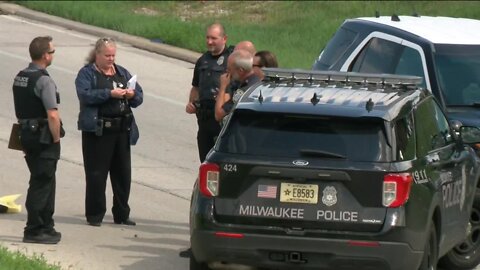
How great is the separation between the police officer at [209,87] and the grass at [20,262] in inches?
98.3

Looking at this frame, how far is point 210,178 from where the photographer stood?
10102 millimetres

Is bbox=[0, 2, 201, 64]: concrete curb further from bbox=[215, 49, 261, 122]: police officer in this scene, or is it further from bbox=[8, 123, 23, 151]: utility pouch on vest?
bbox=[8, 123, 23, 151]: utility pouch on vest

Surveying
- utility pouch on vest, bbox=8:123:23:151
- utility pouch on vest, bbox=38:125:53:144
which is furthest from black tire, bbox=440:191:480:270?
utility pouch on vest, bbox=8:123:23:151

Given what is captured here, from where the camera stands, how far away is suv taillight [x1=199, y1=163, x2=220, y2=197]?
1008cm

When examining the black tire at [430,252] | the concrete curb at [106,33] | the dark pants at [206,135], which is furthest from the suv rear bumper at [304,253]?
the concrete curb at [106,33]

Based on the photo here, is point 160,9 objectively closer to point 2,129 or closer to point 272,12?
point 272,12

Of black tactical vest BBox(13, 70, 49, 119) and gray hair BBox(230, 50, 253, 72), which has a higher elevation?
gray hair BBox(230, 50, 253, 72)

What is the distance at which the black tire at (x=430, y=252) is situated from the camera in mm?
10203

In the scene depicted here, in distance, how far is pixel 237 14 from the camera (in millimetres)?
29125

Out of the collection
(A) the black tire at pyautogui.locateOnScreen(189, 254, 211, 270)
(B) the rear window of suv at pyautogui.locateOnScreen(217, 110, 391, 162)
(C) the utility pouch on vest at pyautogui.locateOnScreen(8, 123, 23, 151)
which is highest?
(B) the rear window of suv at pyautogui.locateOnScreen(217, 110, 391, 162)

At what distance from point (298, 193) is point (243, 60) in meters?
2.36

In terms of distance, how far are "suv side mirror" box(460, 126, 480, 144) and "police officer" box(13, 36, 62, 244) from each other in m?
3.35

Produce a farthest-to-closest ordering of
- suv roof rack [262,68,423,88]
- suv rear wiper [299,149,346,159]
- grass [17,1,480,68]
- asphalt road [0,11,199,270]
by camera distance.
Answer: grass [17,1,480,68] → asphalt road [0,11,199,270] → suv roof rack [262,68,423,88] → suv rear wiper [299,149,346,159]

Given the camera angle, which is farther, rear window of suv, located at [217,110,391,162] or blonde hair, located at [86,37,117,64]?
blonde hair, located at [86,37,117,64]
